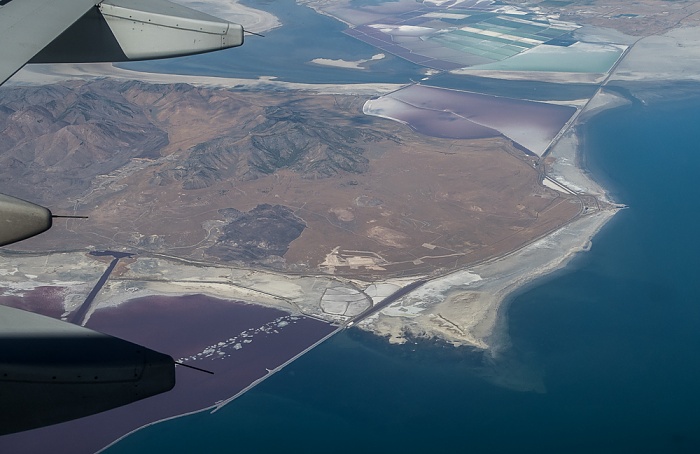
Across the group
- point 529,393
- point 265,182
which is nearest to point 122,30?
point 529,393

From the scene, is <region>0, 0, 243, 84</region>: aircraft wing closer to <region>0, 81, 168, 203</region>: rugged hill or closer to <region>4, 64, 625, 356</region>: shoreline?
<region>4, 64, 625, 356</region>: shoreline

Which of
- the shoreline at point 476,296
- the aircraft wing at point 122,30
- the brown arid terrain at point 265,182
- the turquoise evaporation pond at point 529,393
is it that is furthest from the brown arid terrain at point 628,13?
the aircraft wing at point 122,30

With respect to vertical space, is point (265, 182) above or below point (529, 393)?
above

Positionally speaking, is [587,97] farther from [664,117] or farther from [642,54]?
[642,54]

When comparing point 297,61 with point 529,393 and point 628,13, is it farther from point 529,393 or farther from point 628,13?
point 529,393

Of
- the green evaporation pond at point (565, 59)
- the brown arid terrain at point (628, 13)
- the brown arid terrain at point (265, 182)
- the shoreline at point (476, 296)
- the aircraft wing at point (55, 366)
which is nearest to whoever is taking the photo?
the aircraft wing at point (55, 366)

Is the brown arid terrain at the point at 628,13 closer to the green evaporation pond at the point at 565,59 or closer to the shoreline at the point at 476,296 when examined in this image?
the green evaporation pond at the point at 565,59

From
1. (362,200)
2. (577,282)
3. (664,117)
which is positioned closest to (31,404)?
(577,282)

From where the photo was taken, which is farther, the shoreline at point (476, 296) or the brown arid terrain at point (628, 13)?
the brown arid terrain at point (628, 13)
